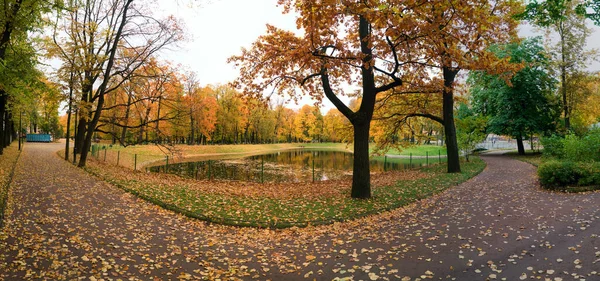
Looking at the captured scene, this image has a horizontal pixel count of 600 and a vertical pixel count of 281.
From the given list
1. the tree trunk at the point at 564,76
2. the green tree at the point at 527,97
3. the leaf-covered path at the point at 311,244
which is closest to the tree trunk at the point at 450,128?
the leaf-covered path at the point at 311,244

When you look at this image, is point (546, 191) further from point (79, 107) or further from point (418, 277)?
point (79, 107)

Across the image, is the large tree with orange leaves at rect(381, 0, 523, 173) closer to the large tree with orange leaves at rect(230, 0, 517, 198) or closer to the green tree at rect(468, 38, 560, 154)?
the large tree with orange leaves at rect(230, 0, 517, 198)

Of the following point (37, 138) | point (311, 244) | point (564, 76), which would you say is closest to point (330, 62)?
point (311, 244)

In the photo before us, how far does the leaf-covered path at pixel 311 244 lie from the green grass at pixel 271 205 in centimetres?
43

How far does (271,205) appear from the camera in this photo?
10.3 metres

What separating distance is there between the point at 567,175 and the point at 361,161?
22.9 ft

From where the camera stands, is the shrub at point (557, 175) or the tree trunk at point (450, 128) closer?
the shrub at point (557, 175)

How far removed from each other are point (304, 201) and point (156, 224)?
4790 mm

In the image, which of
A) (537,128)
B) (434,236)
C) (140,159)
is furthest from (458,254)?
(140,159)

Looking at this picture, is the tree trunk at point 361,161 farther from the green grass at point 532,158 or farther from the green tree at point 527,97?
the green tree at point 527,97

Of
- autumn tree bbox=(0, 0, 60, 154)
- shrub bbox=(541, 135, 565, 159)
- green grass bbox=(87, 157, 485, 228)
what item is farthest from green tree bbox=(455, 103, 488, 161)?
autumn tree bbox=(0, 0, 60, 154)

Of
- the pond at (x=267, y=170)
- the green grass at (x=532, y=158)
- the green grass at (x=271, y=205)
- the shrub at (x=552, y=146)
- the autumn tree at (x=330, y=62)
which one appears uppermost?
the autumn tree at (x=330, y=62)

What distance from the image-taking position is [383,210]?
953cm

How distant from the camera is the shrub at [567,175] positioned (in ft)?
34.2
